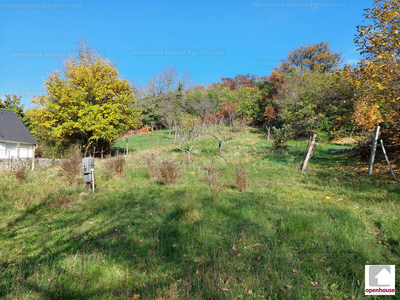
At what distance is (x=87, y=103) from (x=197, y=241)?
565 inches

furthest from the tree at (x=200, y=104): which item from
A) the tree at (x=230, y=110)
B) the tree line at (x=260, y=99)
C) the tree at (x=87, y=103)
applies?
the tree at (x=87, y=103)

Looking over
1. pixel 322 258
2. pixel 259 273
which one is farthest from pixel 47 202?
pixel 322 258

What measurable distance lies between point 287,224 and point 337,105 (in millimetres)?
21247

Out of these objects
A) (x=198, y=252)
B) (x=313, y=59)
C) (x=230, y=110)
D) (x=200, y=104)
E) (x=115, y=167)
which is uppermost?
(x=313, y=59)

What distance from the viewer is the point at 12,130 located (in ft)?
60.4

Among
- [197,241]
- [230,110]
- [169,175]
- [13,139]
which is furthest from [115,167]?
[230,110]

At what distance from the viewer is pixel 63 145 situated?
1794 centimetres

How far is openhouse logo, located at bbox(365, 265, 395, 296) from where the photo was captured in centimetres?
233

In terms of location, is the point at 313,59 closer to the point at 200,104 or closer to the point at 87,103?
the point at 200,104

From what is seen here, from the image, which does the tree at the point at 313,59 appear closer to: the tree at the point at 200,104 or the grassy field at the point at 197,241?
the tree at the point at 200,104

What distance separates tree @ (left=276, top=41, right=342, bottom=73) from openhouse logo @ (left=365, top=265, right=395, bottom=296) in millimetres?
32105

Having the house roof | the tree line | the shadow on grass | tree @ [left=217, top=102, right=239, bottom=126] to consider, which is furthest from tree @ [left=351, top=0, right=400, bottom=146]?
the house roof

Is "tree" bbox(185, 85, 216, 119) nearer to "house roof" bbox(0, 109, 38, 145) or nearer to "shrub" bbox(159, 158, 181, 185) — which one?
"house roof" bbox(0, 109, 38, 145)

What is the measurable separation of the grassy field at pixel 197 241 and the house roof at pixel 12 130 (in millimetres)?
15024
